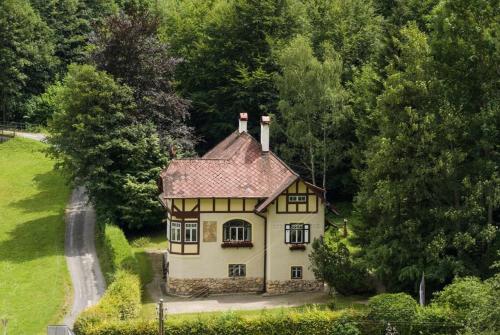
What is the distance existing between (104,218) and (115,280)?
13060mm

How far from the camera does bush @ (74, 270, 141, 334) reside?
33.8m

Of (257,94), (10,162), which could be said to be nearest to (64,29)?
(10,162)

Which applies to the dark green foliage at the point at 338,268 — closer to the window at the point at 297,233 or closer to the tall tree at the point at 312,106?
the window at the point at 297,233

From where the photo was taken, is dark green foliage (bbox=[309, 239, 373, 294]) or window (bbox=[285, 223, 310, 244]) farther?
window (bbox=[285, 223, 310, 244])

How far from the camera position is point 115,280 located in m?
40.8

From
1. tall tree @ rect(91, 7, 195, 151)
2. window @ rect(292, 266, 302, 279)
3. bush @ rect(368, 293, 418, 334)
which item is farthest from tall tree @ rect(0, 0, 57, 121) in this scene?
bush @ rect(368, 293, 418, 334)

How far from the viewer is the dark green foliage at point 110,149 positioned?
5322 centimetres

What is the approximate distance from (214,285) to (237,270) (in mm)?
1507

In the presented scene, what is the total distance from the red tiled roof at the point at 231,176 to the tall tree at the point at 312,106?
31.3 feet

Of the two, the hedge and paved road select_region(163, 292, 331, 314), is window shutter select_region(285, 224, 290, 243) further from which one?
the hedge

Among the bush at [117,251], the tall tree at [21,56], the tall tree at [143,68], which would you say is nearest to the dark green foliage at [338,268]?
the bush at [117,251]

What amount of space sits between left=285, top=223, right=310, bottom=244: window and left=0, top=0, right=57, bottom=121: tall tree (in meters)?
46.2

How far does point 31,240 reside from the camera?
5503 centimetres

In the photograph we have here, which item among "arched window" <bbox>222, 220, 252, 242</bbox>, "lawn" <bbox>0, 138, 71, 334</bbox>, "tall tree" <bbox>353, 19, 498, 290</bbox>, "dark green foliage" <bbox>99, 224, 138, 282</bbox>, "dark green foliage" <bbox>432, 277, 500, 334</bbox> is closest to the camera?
"dark green foliage" <bbox>432, 277, 500, 334</bbox>
